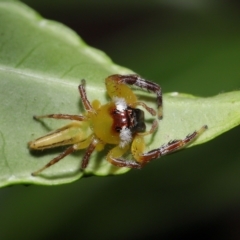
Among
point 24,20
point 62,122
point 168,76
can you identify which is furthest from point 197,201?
point 24,20

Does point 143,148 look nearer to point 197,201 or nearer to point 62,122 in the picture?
point 62,122

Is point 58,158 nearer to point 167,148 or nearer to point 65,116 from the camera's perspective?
point 65,116

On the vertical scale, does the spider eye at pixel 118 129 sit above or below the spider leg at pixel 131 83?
below

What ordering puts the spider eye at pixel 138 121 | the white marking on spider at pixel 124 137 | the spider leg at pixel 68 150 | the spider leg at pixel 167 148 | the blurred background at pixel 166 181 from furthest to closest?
the blurred background at pixel 166 181 → the white marking on spider at pixel 124 137 → the spider eye at pixel 138 121 → the spider leg at pixel 68 150 → the spider leg at pixel 167 148

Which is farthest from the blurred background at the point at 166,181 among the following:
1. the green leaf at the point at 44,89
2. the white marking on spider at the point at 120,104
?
the green leaf at the point at 44,89

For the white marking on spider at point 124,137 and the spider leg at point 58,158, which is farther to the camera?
the white marking on spider at point 124,137

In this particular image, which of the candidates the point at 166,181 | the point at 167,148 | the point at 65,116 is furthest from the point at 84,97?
the point at 166,181

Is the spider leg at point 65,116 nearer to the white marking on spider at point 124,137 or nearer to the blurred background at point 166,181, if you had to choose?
the white marking on spider at point 124,137
